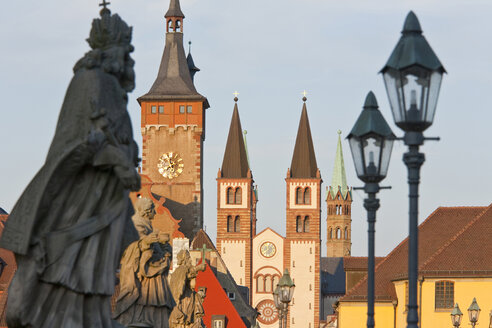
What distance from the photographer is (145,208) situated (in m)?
10.8

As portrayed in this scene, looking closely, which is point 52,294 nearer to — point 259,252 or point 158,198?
point 158,198

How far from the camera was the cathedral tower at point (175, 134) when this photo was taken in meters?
93.5

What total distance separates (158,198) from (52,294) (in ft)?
274

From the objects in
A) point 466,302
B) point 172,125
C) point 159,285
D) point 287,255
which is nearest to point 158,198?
point 172,125

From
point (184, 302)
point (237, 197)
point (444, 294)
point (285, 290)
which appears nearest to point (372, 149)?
point (184, 302)

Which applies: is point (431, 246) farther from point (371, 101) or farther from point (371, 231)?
point (371, 101)

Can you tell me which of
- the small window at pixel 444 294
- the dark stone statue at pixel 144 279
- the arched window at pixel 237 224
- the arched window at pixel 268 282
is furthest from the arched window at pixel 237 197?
the dark stone statue at pixel 144 279

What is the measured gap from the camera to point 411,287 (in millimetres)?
9391

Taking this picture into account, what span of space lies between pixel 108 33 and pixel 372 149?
5.18 meters

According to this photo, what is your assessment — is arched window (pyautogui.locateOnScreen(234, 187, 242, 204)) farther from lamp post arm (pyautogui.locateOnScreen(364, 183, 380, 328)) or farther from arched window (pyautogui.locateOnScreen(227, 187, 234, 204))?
lamp post arm (pyautogui.locateOnScreen(364, 183, 380, 328))

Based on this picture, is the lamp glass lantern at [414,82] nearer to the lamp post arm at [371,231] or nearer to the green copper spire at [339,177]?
the lamp post arm at [371,231]

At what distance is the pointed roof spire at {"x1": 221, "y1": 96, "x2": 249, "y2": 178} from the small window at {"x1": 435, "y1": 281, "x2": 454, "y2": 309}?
6055cm

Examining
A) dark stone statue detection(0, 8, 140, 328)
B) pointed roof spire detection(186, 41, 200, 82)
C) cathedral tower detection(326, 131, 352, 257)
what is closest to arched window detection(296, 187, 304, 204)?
pointed roof spire detection(186, 41, 200, 82)

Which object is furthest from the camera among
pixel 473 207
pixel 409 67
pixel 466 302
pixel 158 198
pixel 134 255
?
pixel 158 198
